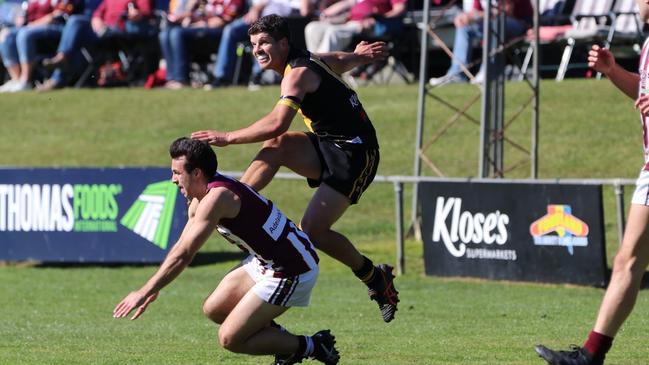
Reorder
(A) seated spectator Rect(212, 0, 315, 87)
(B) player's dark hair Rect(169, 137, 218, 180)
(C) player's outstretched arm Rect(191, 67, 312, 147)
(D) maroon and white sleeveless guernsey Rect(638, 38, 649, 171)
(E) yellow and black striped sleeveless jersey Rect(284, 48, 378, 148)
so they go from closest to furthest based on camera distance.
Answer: (D) maroon and white sleeveless guernsey Rect(638, 38, 649, 171) < (B) player's dark hair Rect(169, 137, 218, 180) < (C) player's outstretched arm Rect(191, 67, 312, 147) < (E) yellow and black striped sleeveless jersey Rect(284, 48, 378, 148) < (A) seated spectator Rect(212, 0, 315, 87)

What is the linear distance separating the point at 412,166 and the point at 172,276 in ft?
50.2

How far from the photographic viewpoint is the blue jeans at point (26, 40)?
2705 cm

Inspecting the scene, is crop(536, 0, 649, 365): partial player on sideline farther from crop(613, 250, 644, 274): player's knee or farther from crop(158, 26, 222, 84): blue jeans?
crop(158, 26, 222, 84): blue jeans

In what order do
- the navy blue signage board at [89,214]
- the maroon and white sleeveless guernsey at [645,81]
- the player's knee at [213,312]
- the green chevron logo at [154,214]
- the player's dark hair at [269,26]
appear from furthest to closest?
the navy blue signage board at [89,214] → the green chevron logo at [154,214] → the player's dark hair at [269,26] → the player's knee at [213,312] → the maroon and white sleeveless guernsey at [645,81]

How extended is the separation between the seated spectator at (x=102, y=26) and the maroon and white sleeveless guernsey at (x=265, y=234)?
731 inches

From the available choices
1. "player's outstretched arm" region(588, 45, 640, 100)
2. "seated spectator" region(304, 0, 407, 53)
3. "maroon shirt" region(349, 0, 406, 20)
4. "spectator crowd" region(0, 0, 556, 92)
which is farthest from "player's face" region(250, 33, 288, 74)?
"maroon shirt" region(349, 0, 406, 20)

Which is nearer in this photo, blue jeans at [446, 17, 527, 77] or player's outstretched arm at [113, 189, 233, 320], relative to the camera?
player's outstretched arm at [113, 189, 233, 320]

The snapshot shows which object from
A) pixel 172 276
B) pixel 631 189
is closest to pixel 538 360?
pixel 172 276

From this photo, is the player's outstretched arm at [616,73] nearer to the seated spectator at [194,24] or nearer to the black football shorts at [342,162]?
the black football shorts at [342,162]

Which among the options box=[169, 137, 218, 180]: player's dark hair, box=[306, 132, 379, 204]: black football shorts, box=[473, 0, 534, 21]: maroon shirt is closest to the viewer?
box=[169, 137, 218, 180]: player's dark hair

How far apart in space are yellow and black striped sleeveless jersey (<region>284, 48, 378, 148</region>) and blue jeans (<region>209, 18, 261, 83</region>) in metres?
15.0

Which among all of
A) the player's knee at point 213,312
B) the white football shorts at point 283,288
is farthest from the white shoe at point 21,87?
the white football shorts at point 283,288

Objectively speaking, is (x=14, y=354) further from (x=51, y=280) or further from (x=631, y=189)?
(x=631, y=189)

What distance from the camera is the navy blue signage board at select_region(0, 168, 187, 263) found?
1812 centimetres
